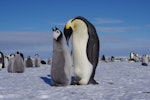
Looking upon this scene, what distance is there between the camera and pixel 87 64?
9.62 meters

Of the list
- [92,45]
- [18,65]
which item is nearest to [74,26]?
[92,45]

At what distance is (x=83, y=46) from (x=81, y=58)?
35 centimetres

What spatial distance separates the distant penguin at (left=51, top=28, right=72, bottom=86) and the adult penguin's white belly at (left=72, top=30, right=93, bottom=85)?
0.31 metres

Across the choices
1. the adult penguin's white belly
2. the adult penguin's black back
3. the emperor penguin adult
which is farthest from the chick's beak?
the adult penguin's black back

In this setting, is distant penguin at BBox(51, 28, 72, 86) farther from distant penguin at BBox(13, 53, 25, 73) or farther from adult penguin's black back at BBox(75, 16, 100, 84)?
distant penguin at BBox(13, 53, 25, 73)

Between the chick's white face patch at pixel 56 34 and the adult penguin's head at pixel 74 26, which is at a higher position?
the adult penguin's head at pixel 74 26

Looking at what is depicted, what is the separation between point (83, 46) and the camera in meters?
9.53

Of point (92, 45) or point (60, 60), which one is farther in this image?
point (92, 45)

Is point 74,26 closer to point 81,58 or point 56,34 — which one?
point 56,34

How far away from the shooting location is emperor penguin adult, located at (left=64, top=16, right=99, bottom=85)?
9.45m

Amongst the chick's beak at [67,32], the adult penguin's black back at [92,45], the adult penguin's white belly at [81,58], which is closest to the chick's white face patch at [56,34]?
the chick's beak at [67,32]

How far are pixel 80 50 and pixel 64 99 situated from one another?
2989 millimetres

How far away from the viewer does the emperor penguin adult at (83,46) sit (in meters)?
9.45

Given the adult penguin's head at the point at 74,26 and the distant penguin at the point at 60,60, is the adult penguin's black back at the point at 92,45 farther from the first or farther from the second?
the distant penguin at the point at 60,60
